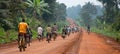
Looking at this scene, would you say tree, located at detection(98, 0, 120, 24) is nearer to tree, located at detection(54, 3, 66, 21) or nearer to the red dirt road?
tree, located at detection(54, 3, 66, 21)

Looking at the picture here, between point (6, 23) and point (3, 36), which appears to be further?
point (6, 23)

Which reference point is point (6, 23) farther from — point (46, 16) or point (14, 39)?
point (46, 16)

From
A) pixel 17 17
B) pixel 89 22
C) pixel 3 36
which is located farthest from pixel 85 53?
pixel 89 22

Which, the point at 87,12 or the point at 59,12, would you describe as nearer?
the point at 59,12

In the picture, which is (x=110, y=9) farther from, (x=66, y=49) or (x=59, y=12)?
(x=66, y=49)

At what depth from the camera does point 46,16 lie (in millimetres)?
65125

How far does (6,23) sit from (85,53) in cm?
1703

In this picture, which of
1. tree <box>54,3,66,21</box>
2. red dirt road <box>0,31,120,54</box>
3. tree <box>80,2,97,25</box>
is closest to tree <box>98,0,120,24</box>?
tree <box>54,3,66,21</box>

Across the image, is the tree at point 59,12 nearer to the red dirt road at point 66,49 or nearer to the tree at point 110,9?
the tree at point 110,9

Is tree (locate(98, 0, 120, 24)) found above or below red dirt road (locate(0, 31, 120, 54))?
above

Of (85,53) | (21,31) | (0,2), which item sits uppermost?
(0,2)

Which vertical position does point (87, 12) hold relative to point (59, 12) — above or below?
above

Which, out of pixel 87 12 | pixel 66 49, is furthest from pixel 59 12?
pixel 66 49

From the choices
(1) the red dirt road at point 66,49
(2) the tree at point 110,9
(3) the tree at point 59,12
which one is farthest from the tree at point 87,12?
(1) the red dirt road at point 66,49
